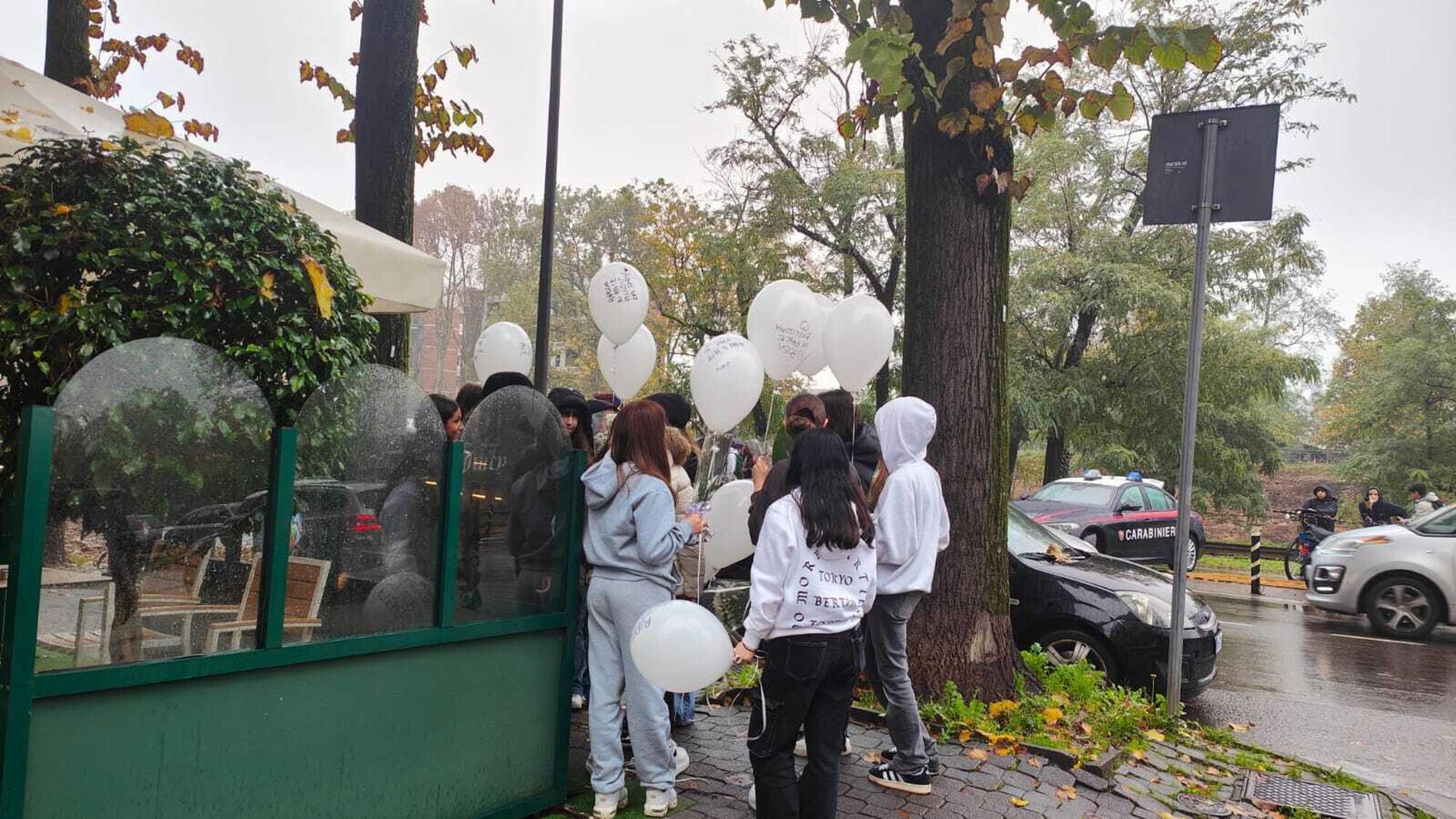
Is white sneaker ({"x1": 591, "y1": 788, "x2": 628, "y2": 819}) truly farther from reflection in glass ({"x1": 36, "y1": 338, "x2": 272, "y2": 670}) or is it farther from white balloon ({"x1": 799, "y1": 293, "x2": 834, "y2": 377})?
white balloon ({"x1": 799, "y1": 293, "x2": 834, "y2": 377})

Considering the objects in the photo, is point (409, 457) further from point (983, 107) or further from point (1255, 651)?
point (1255, 651)

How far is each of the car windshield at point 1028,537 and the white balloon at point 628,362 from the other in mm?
2974

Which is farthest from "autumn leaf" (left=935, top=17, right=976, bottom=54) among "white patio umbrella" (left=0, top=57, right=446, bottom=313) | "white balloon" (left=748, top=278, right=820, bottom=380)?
"white patio umbrella" (left=0, top=57, right=446, bottom=313)

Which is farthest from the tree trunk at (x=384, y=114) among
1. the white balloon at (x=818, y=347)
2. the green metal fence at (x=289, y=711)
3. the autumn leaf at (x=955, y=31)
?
the autumn leaf at (x=955, y=31)

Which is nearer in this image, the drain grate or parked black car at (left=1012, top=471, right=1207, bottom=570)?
the drain grate

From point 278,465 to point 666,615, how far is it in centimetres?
148

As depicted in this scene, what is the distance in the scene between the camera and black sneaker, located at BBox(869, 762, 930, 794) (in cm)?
456

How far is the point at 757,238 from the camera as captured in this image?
2041 cm

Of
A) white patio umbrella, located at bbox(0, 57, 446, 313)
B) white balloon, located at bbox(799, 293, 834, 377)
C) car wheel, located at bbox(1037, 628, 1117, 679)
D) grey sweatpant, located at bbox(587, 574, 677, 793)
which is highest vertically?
→ white patio umbrella, located at bbox(0, 57, 446, 313)

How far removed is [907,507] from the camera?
4.53 meters

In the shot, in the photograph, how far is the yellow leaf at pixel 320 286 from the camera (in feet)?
12.1

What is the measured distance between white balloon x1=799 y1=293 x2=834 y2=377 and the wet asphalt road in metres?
3.98

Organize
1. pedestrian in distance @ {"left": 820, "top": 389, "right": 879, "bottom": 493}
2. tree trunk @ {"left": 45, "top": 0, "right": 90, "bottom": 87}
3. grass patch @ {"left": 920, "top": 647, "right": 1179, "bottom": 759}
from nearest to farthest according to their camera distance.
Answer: pedestrian in distance @ {"left": 820, "top": 389, "right": 879, "bottom": 493}
grass patch @ {"left": 920, "top": 647, "right": 1179, "bottom": 759}
tree trunk @ {"left": 45, "top": 0, "right": 90, "bottom": 87}

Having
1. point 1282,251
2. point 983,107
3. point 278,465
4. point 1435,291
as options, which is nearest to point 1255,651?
point 983,107
